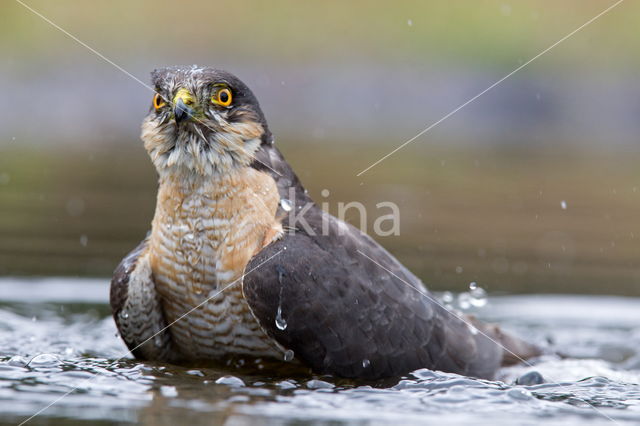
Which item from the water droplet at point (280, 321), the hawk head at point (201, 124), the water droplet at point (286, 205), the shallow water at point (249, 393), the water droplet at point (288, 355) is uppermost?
the hawk head at point (201, 124)

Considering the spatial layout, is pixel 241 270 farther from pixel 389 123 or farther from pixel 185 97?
pixel 389 123

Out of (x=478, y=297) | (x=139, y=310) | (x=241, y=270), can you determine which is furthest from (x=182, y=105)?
(x=478, y=297)

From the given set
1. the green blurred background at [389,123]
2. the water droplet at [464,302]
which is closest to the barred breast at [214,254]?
the water droplet at [464,302]

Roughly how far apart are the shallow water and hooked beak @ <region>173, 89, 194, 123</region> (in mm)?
1546

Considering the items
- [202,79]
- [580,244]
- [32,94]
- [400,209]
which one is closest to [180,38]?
[32,94]

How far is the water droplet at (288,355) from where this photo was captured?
603 cm

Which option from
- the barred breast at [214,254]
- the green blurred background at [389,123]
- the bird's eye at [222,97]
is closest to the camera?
the barred breast at [214,254]

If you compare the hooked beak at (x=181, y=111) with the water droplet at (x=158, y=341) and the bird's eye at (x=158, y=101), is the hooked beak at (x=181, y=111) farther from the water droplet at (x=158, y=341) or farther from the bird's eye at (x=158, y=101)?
the water droplet at (x=158, y=341)

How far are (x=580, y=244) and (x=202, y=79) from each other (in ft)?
21.9

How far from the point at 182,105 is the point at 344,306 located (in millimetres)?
1547

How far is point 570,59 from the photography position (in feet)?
98.9

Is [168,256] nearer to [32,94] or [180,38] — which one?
[32,94]

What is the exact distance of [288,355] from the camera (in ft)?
19.9

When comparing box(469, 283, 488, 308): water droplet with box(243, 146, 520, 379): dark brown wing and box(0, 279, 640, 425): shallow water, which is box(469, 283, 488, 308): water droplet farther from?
box(243, 146, 520, 379): dark brown wing
